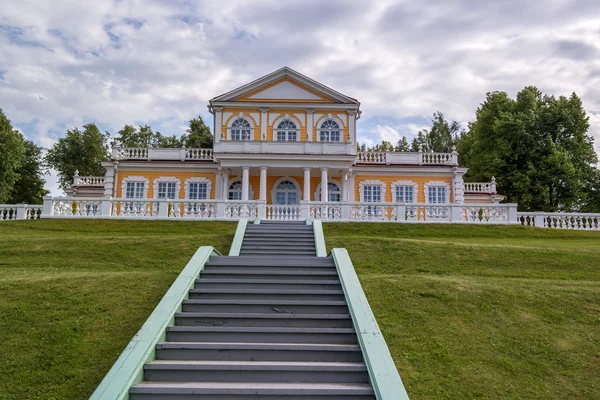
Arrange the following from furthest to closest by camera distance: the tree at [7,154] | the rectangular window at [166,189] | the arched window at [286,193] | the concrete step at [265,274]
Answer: the tree at [7,154] < the rectangular window at [166,189] < the arched window at [286,193] < the concrete step at [265,274]

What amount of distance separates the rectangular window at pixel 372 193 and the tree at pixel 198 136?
23.0 meters

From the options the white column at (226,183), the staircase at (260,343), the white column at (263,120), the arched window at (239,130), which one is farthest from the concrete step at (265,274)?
the arched window at (239,130)

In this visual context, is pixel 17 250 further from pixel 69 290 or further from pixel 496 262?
pixel 496 262

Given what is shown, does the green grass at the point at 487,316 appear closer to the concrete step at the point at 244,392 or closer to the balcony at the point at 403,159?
the concrete step at the point at 244,392

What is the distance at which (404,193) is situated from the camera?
31969 mm

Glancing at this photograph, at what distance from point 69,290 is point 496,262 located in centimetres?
1057

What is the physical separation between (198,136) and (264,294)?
141 ft

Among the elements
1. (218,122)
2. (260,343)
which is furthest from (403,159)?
(260,343)

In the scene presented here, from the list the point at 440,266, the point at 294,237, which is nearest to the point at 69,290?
the point at 294,237

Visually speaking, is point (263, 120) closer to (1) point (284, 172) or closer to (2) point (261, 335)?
(1) point (284, 172)

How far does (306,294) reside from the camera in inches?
373

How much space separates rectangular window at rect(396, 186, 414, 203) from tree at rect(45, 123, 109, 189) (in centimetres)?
3279

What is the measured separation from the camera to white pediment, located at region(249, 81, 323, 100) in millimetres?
32219

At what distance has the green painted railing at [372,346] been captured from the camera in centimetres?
640
